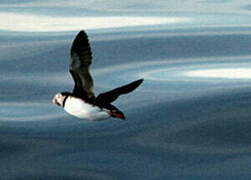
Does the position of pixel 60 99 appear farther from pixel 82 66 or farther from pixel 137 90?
pixel 137 90

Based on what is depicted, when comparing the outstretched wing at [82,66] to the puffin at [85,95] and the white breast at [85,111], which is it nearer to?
the puffin at [85,95]

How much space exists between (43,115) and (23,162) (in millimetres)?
1583

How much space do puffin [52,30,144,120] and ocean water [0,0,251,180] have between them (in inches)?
144

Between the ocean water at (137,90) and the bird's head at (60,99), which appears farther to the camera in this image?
the ocean water at (137,90)

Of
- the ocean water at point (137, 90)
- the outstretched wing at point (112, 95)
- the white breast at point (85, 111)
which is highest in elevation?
the outstretched wing at point (112, 95)

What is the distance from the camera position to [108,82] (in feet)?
44.8

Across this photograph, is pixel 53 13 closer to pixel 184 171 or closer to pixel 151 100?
pixel 151 100

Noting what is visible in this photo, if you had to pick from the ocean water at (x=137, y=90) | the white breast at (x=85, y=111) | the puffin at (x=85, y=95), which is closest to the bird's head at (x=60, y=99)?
the puffin at (x=85, y=95)

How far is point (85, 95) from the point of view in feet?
21.4

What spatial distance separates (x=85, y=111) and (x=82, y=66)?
449mm

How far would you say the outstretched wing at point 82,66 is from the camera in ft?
21.5

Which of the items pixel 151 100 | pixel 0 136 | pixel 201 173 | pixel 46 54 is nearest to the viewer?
pixel 201 173

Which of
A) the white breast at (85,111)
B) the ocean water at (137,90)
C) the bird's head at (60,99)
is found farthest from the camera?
the ocean water at (137,90)

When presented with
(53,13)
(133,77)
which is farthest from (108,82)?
(53,13)
